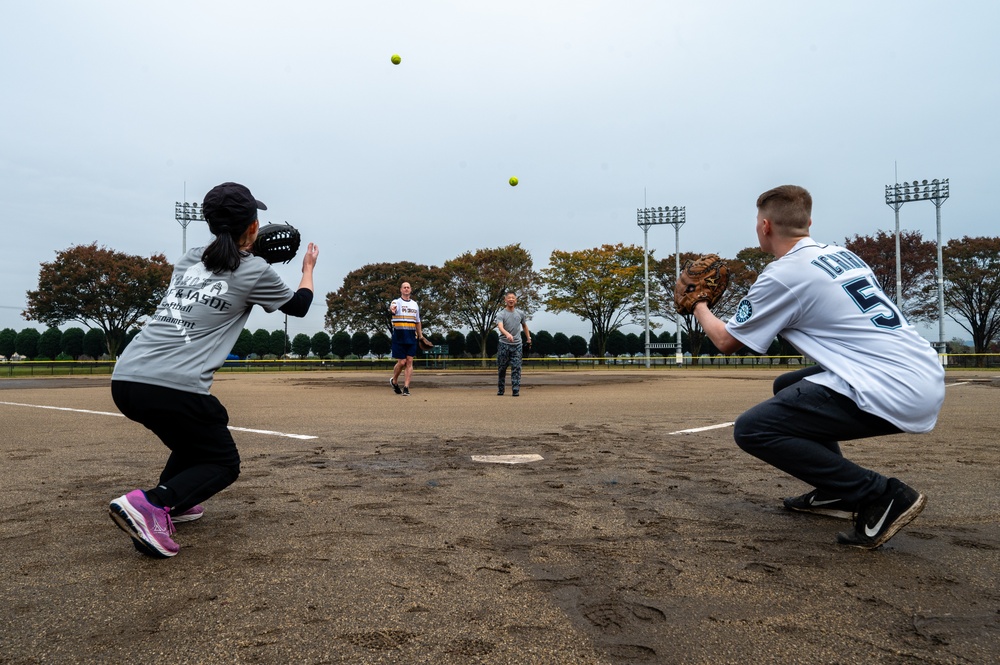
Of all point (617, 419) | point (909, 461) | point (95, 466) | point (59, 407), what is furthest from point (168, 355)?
point (59, 407)

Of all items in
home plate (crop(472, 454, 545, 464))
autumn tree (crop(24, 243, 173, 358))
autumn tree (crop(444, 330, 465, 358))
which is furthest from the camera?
autumn tree (crop(444, 330, 465, 358))

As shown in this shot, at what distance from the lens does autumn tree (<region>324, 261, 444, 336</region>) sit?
4144cm

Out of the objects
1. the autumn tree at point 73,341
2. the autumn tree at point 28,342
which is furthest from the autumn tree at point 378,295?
the autumn tree at point 28,342

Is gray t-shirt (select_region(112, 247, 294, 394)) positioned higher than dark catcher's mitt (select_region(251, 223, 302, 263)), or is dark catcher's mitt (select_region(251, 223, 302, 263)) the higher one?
dark catcher's mitt (select_region(251, 223, 302, 263))

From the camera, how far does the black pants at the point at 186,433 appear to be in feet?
8.75

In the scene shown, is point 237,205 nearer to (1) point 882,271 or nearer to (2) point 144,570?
(2) point 144,570

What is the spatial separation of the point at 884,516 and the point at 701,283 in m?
1.34

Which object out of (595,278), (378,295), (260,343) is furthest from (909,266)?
(260,343)

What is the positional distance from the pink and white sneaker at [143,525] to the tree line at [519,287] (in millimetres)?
37509

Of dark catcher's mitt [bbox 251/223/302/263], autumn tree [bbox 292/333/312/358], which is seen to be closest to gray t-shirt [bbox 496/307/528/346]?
dark catcher's mitt [bbox 251/223/302/263]

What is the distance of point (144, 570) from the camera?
230 cm

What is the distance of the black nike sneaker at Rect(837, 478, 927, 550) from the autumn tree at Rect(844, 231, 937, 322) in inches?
1711

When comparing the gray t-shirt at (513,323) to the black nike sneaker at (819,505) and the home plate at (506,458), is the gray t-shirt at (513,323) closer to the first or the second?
the home plate at (506,458)

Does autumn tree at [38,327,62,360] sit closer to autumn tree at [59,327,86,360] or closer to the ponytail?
autumn tree at [59,327,86,360]
